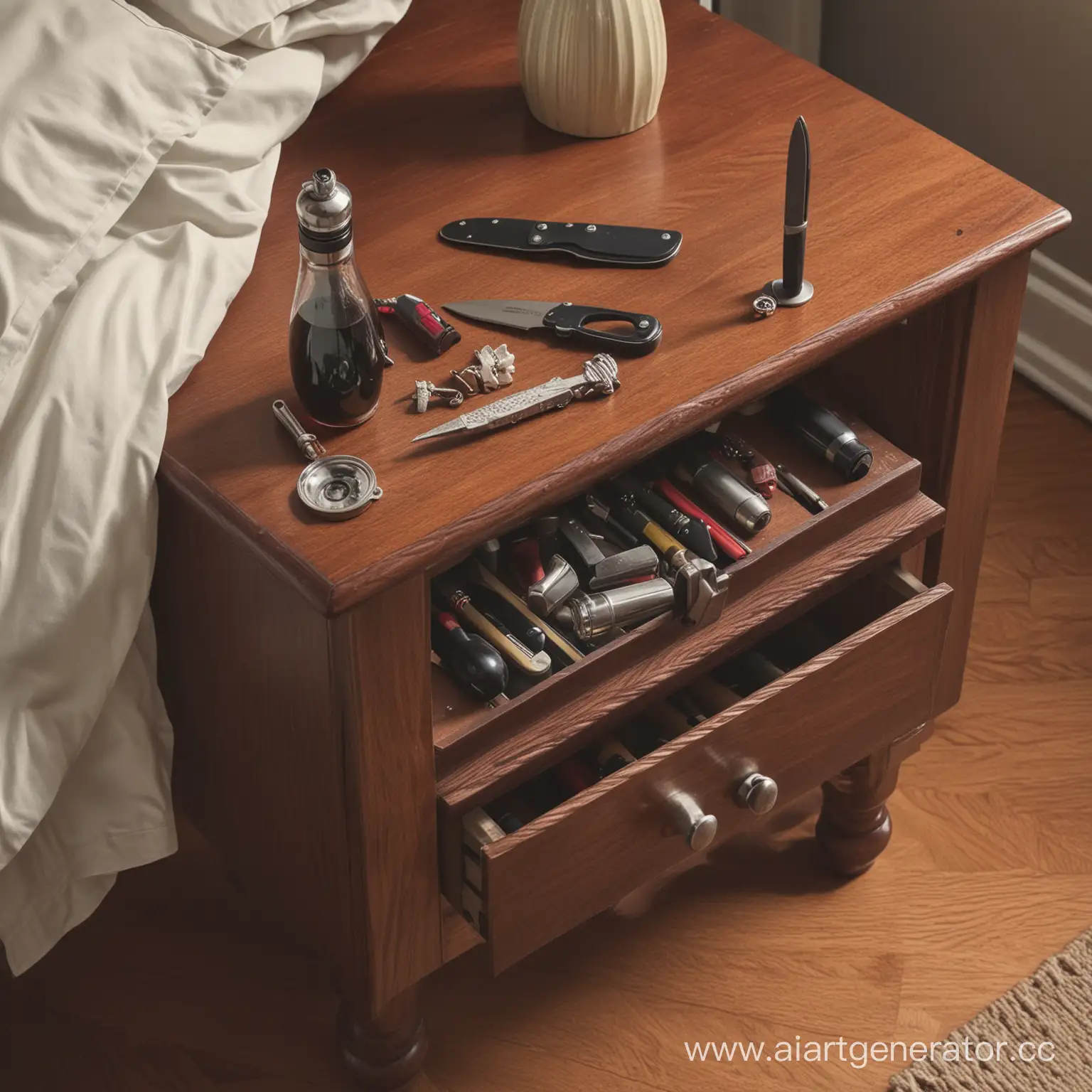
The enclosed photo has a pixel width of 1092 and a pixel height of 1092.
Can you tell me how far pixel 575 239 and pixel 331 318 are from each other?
0.22 metres

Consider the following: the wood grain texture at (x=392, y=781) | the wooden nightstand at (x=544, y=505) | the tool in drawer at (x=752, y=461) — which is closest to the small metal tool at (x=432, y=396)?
the wooden nightstand at (x=544, y=505)

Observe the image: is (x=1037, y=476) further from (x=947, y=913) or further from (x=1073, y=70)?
(x=947, y=913)

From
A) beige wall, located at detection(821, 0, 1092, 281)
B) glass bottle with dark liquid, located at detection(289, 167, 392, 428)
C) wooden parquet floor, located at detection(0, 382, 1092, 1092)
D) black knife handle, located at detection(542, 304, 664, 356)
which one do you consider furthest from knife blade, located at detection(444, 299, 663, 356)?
beige wall, located at detection(821, 0, 1092, 281)

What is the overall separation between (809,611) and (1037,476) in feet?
1.89

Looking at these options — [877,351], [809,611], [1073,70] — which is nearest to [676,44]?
[877,351]

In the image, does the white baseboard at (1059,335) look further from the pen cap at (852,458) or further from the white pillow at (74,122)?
the white pillow at (74,122)

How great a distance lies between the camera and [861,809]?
1277 millimetres

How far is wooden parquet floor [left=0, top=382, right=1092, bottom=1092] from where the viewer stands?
3.98 ft

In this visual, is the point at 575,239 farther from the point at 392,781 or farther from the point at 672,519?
the point at 392,781

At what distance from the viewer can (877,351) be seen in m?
1.14

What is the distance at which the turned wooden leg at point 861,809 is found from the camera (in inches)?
49.3

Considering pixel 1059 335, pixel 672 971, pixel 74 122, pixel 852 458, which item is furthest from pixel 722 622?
pixel 1059 335

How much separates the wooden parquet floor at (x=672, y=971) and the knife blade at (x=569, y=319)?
539mm

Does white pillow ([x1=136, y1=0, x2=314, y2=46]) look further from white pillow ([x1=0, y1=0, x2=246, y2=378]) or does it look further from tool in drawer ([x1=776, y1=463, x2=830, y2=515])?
tool in drawer ([x1=776, y1=463, x2=830, y2=515])
